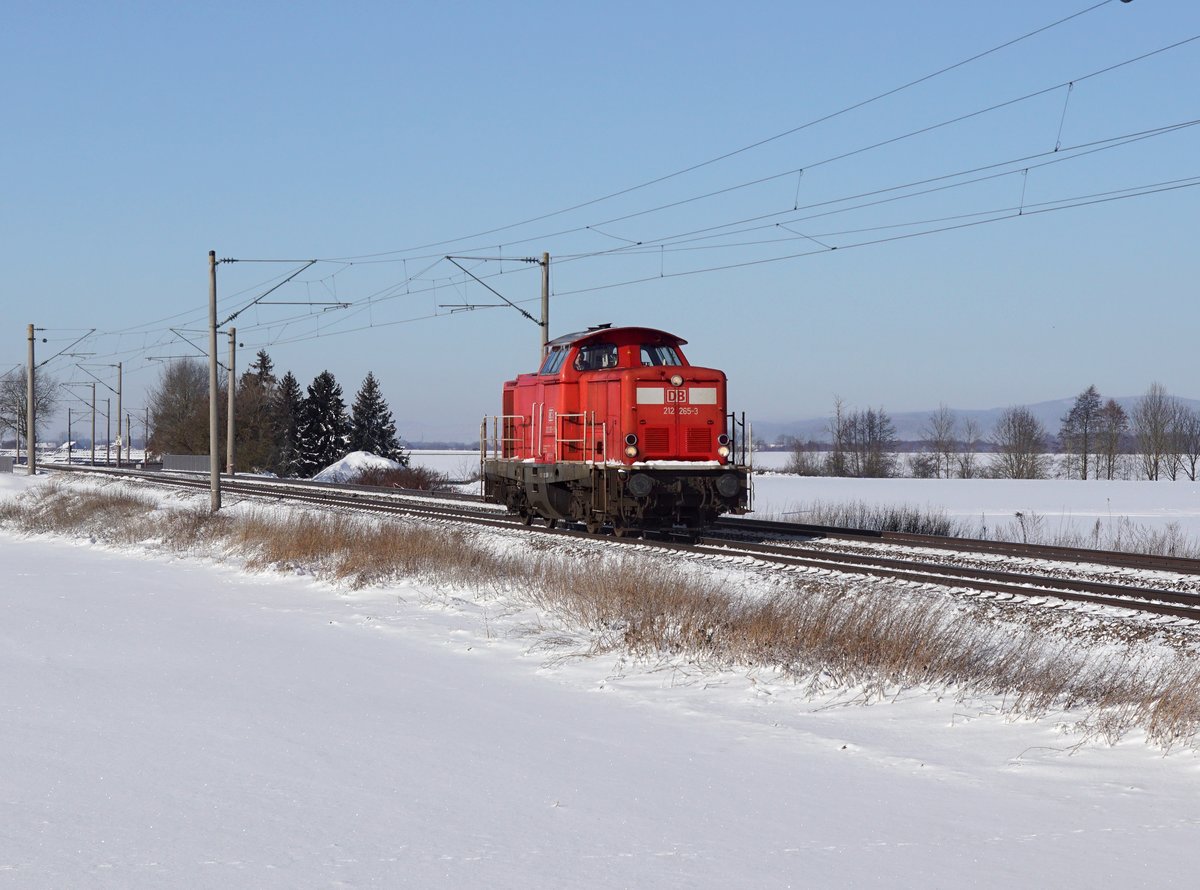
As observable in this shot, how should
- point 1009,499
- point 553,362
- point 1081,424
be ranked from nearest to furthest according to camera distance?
point 553,362
point 1009,499
point 1081,424

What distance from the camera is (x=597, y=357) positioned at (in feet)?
72.0

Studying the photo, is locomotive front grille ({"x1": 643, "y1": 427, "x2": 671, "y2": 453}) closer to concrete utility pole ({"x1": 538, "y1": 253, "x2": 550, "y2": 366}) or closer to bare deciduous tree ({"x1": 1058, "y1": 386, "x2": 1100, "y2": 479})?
concrete utility pole ({"x1": 538, "y1": 253, "x2": 550, "y2": 366})

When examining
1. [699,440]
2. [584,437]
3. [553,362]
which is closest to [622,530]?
[584,437]

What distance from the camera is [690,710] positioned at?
30.1 ft

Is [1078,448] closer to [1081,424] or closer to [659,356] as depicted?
[1081,424]

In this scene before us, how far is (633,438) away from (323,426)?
73.3m

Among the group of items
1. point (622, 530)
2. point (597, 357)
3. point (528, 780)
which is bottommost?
point (528, 780)

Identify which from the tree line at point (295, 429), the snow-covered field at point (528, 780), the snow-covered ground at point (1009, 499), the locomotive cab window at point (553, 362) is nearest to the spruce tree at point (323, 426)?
the tree line at point (295, 429)

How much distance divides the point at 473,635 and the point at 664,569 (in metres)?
4.14

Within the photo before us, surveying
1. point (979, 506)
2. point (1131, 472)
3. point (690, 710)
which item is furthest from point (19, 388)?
point (690, 710)

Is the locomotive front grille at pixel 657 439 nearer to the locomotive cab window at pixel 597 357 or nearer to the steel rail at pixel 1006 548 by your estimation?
the locomotive cab window at pixel 597 357

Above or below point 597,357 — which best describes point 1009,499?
below

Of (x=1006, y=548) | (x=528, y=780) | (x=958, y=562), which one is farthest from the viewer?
(x=1006, y=548)

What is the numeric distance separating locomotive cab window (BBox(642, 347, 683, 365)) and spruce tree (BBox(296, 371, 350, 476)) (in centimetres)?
7101
